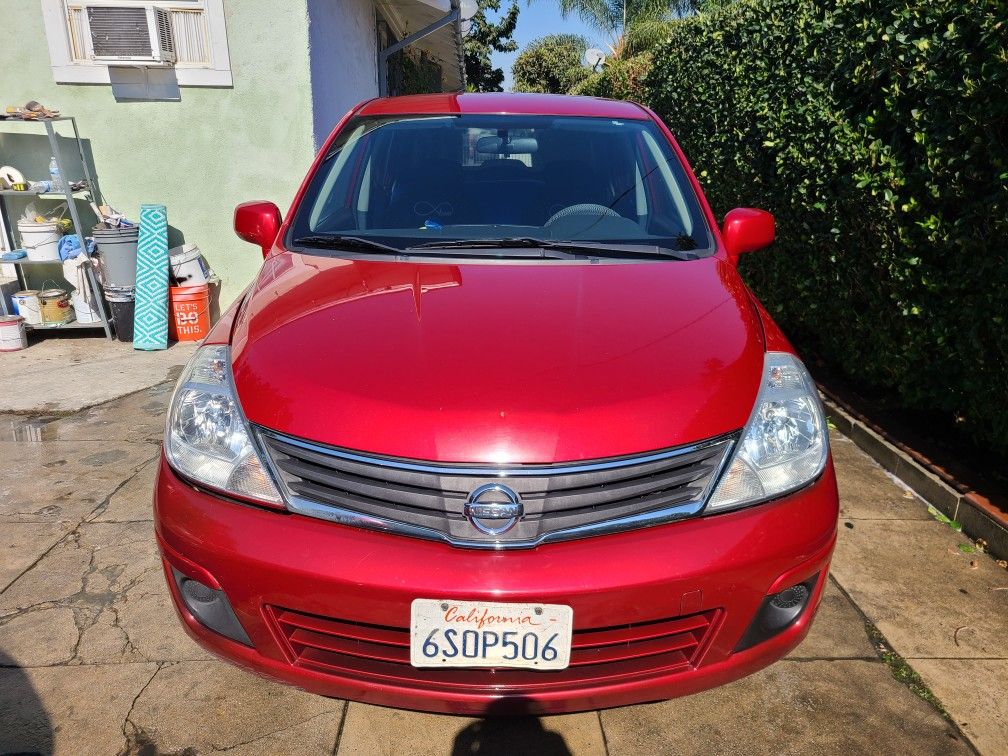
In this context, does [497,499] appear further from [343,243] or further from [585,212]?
[585,212]

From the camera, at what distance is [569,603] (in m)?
1.54

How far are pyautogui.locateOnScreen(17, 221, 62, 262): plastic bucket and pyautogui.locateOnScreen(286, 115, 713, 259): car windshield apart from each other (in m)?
3.76

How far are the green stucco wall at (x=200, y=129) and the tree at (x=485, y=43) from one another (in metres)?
28.2

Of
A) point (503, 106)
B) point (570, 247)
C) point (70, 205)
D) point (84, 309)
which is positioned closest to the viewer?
point (570, 247)

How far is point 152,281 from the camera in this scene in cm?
546

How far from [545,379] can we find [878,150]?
2.68 metres

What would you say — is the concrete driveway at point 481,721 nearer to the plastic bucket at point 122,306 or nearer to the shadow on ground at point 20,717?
the shadow on ground at point 20,717

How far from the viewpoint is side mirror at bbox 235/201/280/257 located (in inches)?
111

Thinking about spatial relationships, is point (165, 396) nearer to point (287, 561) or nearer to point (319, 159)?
point (319, 159)

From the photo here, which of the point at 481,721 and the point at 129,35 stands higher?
the point at 129,35

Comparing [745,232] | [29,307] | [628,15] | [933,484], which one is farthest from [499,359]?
[628,15]

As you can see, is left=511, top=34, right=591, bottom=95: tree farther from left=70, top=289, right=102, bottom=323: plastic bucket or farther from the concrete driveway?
the concrete driveway

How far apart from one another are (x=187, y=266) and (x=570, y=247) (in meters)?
4.32

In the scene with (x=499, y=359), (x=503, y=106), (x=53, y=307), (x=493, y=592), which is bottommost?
(x=53, y=307)
